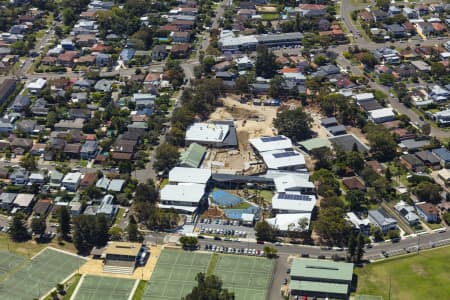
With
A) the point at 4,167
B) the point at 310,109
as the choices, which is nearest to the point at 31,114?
the point at 4,167

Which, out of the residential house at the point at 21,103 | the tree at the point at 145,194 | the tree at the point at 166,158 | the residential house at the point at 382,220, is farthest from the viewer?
the residential house at the point at 21,103

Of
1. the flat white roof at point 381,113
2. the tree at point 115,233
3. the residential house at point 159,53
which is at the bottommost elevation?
the residential house at point 159,53

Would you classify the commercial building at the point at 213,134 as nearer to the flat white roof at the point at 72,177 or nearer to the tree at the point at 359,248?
the flat white roof at the point at 72,177

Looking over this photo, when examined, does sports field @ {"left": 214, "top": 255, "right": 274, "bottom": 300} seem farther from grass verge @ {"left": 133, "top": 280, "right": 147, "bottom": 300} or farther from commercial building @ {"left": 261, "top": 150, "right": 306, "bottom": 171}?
commercial building @ {"left": 261, "top": 150, "right": 306, "bottom": 171}

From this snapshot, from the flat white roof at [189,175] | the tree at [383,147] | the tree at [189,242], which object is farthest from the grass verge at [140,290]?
the tree at [383,147]

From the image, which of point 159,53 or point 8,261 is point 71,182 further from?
point 159,53

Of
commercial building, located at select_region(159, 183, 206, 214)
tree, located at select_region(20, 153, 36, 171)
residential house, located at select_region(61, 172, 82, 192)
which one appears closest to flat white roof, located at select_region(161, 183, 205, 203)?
commercial building, located at select_region(159, 183, 206, 214)
